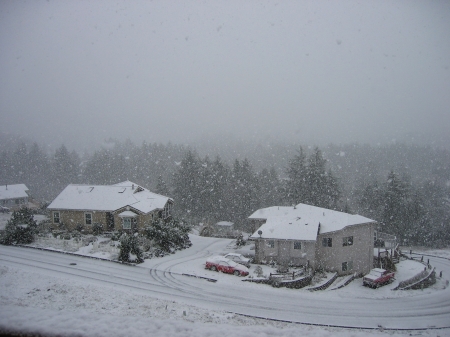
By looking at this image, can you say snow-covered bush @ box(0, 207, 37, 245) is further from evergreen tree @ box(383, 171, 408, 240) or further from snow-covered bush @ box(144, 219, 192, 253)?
evergreen tree @ box(383, 171, 408, 240)

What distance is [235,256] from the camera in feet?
96.8

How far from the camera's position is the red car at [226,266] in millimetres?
26266

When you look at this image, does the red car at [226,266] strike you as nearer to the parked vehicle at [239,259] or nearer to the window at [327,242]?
the parked vehicle at [239,259]

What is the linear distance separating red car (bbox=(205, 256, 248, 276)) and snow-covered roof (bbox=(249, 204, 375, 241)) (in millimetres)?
4439

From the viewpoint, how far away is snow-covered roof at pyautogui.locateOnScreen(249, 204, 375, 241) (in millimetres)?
29923

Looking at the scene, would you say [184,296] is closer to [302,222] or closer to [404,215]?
[302,222]

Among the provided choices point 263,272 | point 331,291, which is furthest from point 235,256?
point 331,291

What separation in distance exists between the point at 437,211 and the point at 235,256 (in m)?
51.7

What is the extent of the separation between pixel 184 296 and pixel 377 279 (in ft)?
58.0

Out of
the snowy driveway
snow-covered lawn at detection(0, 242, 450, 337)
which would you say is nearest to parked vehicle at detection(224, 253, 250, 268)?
the snowy driveway

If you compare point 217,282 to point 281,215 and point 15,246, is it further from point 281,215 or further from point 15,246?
point 15,246

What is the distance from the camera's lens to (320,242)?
100ft

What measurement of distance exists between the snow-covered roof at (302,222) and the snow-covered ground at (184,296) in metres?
4.35

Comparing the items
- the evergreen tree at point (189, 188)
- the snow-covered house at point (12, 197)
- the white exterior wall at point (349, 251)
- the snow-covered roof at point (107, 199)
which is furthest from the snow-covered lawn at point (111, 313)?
the snow-covered house at point (12, 197)
